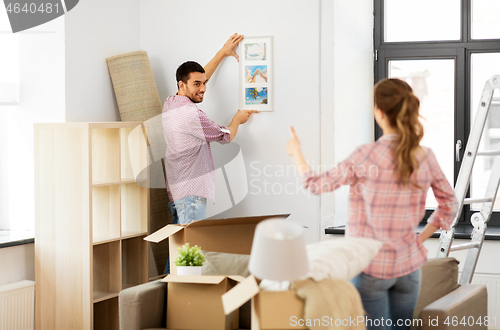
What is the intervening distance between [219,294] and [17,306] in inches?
50.2

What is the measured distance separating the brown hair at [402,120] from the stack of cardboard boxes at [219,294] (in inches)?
20.4

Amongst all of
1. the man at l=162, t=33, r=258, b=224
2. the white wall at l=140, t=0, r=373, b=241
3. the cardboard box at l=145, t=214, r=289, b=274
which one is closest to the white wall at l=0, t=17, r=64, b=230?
the man at l=162, t=33, r=258, b=224

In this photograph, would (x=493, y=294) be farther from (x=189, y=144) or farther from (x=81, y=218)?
(x=81, y=218)

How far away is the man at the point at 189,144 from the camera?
3318 mm

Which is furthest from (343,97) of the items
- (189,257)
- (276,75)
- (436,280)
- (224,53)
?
(189,257)

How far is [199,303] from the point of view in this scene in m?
2.39

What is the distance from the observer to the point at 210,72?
3.63 m

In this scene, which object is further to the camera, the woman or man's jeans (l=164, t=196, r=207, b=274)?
man's jeans (l=164, t=196, r=207, b=274)

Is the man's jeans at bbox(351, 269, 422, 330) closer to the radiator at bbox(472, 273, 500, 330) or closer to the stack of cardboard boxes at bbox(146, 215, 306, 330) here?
the stack of cardboard boxes at bbox(146, 215, 306, 330)

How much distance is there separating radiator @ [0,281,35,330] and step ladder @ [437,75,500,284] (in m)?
2.15

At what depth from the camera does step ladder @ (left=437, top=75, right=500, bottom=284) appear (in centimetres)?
267

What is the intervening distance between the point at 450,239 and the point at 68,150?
6.59ft

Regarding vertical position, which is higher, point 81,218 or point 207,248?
point 81,218

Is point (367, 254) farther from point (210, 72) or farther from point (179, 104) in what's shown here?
point (210, 72)
